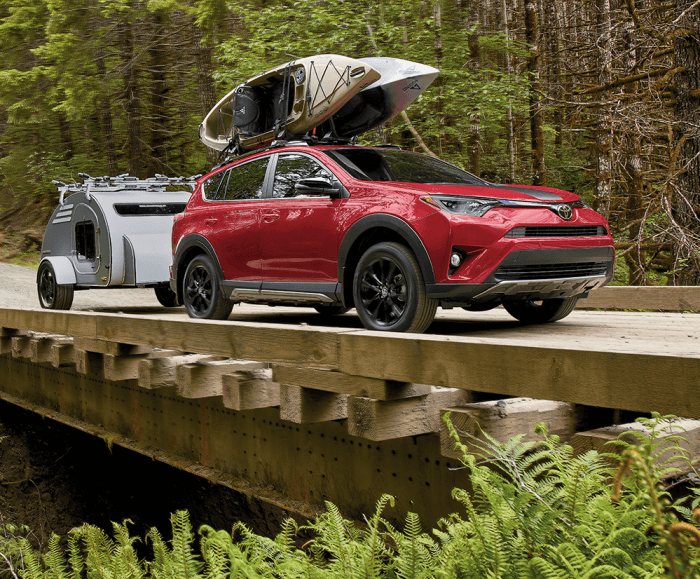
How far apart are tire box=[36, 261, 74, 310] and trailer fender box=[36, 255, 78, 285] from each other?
0.07 meters

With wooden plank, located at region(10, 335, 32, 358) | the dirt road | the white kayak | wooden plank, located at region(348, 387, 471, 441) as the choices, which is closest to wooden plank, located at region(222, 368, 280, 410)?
wooden plank, located at region(348, 387, 471, 441)

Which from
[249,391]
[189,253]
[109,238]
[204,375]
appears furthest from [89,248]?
[249,391]

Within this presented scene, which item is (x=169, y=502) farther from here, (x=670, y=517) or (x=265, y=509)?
(x=670, y=517)

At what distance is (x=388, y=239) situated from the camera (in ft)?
19.2

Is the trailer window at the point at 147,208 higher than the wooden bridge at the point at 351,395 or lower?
higher

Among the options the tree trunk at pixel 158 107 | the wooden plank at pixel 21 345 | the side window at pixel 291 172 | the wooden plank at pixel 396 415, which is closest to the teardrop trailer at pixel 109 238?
the wooden plank at pixel 21 345

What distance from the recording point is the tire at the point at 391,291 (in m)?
5.36

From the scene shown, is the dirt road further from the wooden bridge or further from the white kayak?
the white kayak

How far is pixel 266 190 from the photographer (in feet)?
23.2

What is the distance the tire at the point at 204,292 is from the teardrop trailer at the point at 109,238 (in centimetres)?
218

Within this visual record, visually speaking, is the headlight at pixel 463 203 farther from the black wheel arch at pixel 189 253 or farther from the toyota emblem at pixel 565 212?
the black wheel arch at pixel 189 253

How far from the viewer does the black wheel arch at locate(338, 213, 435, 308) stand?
17.4 ft

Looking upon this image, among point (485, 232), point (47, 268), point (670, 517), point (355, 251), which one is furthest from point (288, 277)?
point (47, 268)

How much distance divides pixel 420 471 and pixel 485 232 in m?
1.89
